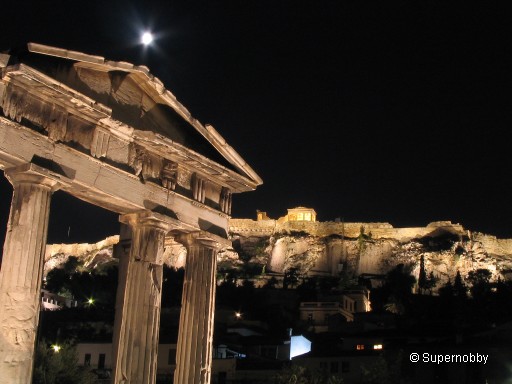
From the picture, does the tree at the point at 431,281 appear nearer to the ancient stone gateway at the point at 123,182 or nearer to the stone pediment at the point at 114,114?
the ancient stone gateway at the point at 123,182

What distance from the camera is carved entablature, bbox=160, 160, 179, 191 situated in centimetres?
1220

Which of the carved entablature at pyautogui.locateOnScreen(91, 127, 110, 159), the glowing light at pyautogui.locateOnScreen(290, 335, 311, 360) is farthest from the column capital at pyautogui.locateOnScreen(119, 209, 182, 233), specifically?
the glowing light at pyautogui.locateOnScreen(290, 335, 311, 360)

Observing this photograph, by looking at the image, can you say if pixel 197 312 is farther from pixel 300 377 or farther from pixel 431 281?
pixel 431 281

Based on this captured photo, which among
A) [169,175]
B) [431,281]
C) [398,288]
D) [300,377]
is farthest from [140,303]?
[431,281]

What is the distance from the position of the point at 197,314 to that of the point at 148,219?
2224mm

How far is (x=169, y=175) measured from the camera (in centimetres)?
1230

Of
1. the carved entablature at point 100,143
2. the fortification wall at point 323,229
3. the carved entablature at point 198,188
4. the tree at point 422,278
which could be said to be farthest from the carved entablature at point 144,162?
the fortification wall at point 323,229

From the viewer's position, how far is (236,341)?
4531 cm

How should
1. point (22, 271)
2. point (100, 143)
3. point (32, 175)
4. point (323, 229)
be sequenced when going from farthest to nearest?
point (323, 229), point (100, 143), point (32, 175), point (22, 271)

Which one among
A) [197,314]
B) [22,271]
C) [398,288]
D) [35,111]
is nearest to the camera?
[22,271]

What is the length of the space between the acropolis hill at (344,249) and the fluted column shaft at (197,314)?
85.7m

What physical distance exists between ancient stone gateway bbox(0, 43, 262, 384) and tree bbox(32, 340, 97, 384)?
20.5m

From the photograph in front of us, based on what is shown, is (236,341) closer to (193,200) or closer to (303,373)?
(303,373)

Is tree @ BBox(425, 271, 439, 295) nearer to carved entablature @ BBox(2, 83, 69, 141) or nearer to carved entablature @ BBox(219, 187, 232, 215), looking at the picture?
carved entablature @ BBox(219, 187, 232, 215)
